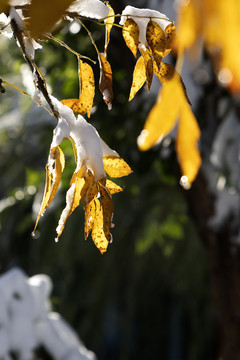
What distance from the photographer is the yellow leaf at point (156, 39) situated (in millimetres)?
1012

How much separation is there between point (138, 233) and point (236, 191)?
1582 mm

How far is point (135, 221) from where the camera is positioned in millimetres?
4770

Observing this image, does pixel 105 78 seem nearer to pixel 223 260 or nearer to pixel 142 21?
pixel 142 21

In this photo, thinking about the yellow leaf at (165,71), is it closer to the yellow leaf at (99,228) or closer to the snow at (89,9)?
the snow at (89,9)

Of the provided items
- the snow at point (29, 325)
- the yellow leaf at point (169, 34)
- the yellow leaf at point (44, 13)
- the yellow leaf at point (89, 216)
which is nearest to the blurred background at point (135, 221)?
the yellow leaf at point (44, 13)

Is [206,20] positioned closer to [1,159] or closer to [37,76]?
[37,76]

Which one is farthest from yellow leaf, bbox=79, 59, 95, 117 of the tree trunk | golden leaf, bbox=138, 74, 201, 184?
the tree trunk

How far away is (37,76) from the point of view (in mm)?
998

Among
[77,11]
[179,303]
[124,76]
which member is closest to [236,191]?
[124,76]

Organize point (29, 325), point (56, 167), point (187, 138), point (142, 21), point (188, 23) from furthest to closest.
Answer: point (29, 325) < point (142, 21) < point (56, 167) < point (187, 138) < point (188, 23)

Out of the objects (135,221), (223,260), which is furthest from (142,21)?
(135,221)

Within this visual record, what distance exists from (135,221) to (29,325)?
1.80 m

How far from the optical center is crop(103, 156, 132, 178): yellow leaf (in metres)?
1.05

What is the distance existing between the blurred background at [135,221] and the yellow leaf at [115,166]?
335 mm
